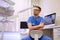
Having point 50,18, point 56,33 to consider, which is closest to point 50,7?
point 50,18

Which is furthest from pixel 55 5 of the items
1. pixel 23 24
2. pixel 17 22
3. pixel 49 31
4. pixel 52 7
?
pixel 17 22

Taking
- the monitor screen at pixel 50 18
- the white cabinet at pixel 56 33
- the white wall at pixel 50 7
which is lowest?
the white cabinet at pixel 56 33

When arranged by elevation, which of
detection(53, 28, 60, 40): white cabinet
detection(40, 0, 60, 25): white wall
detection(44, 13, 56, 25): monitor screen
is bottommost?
detection(53, 28, 60, 40): white cabinet

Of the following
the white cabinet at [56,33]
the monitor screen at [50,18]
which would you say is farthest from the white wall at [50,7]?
the white cabinet at [56,33]

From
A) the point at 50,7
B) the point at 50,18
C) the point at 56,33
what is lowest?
the point at 56,33

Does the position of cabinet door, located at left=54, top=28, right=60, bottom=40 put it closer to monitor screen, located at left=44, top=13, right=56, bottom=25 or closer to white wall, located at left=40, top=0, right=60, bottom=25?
monitor screen, located at left=44, top=13, right=56, bottom=25

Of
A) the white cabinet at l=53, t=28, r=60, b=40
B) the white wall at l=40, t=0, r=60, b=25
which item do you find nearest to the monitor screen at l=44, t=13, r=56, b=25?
the white wall at l=40, t=0, r=60, b=25

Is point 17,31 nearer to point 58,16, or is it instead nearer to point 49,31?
point 49,31

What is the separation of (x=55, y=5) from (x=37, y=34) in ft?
7.97

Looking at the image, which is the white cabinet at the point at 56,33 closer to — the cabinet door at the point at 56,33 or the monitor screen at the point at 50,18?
the cabinet door at the point at 56,33

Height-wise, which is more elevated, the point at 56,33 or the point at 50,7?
the point at 50,7

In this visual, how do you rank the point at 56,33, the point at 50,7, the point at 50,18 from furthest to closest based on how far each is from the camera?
the point at 50,7 → the point at 50,18 → the point at 56,33

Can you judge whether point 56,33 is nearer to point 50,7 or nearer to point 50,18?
point 50,18

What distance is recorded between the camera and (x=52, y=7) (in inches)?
171
